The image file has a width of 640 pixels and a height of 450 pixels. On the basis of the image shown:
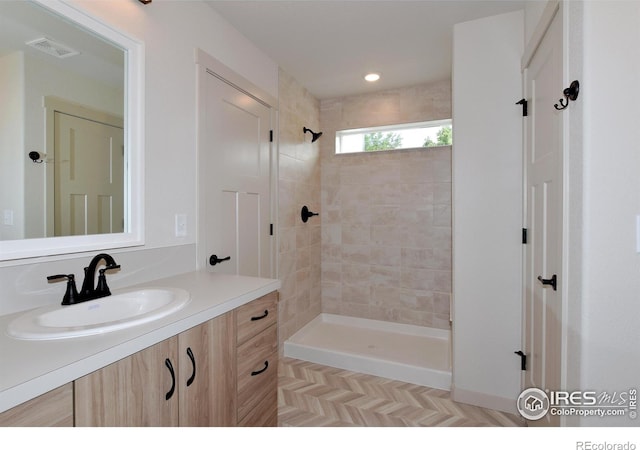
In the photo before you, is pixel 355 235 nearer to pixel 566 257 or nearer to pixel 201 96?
pixel 201 96

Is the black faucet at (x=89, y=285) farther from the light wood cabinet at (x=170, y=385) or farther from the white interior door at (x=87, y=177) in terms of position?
the light wood cabinet at (x=170, y=385)

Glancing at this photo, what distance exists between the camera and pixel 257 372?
1.44 m

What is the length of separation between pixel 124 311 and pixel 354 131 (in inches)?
111

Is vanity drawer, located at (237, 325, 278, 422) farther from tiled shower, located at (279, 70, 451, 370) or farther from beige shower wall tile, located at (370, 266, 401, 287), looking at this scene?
beige shower wall tile, located at (370, 266, 401, 287)

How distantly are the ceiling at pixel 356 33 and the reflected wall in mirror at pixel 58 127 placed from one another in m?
0.91

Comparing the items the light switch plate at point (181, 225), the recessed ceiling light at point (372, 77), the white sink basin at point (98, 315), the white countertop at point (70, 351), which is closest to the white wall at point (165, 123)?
the light switch plate at point (181, 225)

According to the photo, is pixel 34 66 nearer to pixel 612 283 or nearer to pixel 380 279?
pixel 612 283

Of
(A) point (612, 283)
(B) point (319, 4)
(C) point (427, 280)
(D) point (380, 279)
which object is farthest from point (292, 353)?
(B) point (319, 4)

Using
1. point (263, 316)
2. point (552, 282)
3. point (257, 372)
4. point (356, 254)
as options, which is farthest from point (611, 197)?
point (356, 254)

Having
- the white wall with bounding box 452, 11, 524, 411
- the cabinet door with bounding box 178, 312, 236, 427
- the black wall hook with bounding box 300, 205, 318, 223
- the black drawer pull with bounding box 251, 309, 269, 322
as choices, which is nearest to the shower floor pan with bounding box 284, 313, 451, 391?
the white wall with bounding box 452, 11, 524, 411

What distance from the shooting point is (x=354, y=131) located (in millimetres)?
3506

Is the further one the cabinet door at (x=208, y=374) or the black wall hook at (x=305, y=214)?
the black wall hook at (x=305, y=214)

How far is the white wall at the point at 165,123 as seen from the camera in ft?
4.78

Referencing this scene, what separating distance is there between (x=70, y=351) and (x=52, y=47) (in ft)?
3.94
